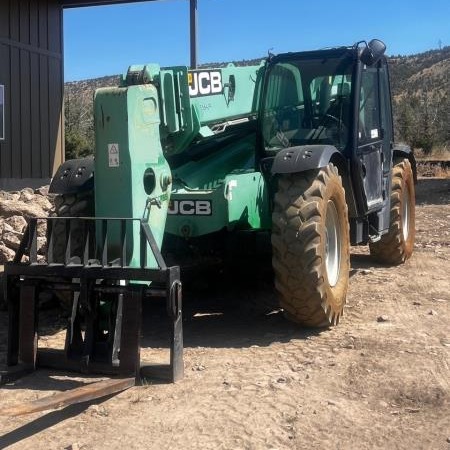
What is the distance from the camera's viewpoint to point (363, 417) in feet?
13.6

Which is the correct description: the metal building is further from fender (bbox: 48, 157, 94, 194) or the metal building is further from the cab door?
the cab door

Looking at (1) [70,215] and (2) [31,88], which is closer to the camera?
(1) [70,215]

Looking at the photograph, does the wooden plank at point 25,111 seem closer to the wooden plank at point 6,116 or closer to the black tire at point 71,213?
the wooden plank at point 6,116

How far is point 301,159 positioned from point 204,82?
1.09 meters

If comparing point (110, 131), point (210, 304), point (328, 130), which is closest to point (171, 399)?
point (110, 131)

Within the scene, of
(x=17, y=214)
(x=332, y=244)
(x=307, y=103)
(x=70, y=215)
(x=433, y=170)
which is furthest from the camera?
(x=433, y=170)

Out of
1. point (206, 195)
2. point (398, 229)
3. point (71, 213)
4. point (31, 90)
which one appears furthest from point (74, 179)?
point (31, 90)

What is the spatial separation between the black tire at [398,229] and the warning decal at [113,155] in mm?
4925

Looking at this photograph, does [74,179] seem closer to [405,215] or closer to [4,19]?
[405,215]

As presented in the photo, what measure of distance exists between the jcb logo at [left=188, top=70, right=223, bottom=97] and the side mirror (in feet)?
5.16

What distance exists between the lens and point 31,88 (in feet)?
43.3

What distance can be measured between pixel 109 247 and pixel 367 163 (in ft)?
11.3

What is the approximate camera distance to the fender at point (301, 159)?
18.9ft

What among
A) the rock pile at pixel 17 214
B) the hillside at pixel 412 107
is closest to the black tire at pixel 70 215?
the hillside at pixel 412 107
